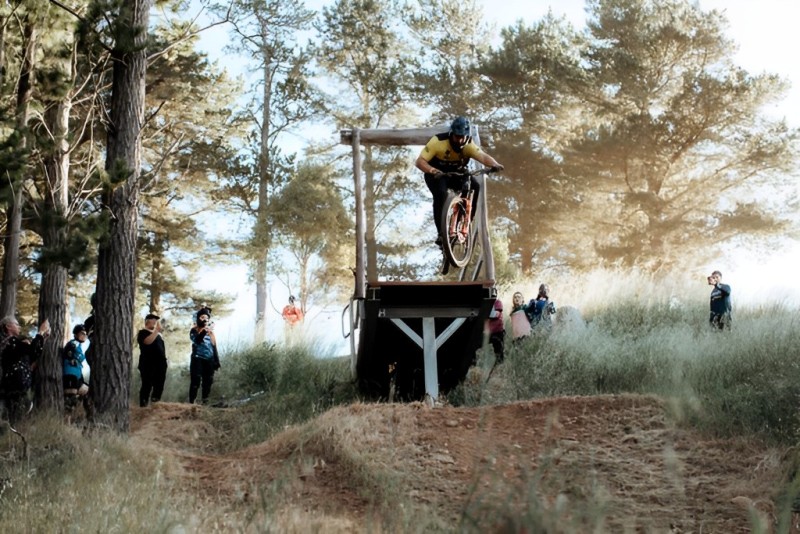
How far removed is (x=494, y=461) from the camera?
6824 millimetres

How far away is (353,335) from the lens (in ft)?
42.8

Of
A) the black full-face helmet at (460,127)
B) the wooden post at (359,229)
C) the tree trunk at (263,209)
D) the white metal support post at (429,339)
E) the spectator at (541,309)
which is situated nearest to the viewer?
the black full-face helmet at (460,127)

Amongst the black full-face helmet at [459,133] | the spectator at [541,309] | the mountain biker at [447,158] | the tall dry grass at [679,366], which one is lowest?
the tall dry grass at [679,366]

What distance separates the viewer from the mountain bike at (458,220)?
35.0 feet

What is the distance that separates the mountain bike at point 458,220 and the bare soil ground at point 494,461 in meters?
1.82

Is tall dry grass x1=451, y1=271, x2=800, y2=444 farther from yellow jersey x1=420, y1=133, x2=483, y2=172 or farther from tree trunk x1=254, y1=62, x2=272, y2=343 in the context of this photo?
tree trunk x1=254, y1=62, x2=272, y2=343

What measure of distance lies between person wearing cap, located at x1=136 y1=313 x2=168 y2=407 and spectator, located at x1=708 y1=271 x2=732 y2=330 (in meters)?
8.69

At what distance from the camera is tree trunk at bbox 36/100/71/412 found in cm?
1272

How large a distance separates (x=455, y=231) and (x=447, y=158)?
828 mm

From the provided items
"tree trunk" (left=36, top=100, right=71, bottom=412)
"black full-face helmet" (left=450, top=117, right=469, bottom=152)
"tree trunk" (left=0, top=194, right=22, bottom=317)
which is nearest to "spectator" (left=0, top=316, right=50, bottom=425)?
"tree trunk" (left=36, top=100, right=71, bottom=412)

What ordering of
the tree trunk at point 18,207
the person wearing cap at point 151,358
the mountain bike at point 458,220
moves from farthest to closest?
1. the person wearing cap at point 151,358
2. the tree trunk at point 18,207
3. the mountain bike at point 458,220

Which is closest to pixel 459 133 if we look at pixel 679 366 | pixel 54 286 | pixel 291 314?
pixel 679 366

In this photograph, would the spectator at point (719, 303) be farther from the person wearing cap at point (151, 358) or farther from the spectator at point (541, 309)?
the person wearing cap at point (151, 358)

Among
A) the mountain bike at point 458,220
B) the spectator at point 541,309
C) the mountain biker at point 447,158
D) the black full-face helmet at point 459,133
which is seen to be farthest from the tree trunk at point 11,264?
the spectator at point 541,309
